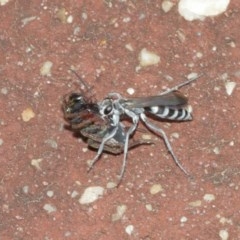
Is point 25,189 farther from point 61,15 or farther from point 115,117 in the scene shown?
point 61,15

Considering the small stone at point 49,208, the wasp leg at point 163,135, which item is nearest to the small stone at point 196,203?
the wasp leg at point 163,135

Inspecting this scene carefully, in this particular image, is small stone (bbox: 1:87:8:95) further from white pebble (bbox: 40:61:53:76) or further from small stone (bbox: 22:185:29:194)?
small stone (bbox: 22:185:29:194)

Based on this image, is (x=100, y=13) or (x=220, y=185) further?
(x=100, y=13)

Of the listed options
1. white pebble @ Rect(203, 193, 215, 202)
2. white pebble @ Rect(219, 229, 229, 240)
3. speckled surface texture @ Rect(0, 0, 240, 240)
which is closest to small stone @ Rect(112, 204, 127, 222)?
speckled surface texture @ Rect(0, 0, 240, 240)

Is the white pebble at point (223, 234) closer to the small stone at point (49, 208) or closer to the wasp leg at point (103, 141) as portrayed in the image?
the wasp leg at point (103, 141)

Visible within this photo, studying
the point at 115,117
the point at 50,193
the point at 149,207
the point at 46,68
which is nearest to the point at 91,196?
the point at 50,193

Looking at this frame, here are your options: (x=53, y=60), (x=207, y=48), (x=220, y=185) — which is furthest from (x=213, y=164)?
(x=53, y=60)

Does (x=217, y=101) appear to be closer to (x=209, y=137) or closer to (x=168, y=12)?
(x=209, y=137)
